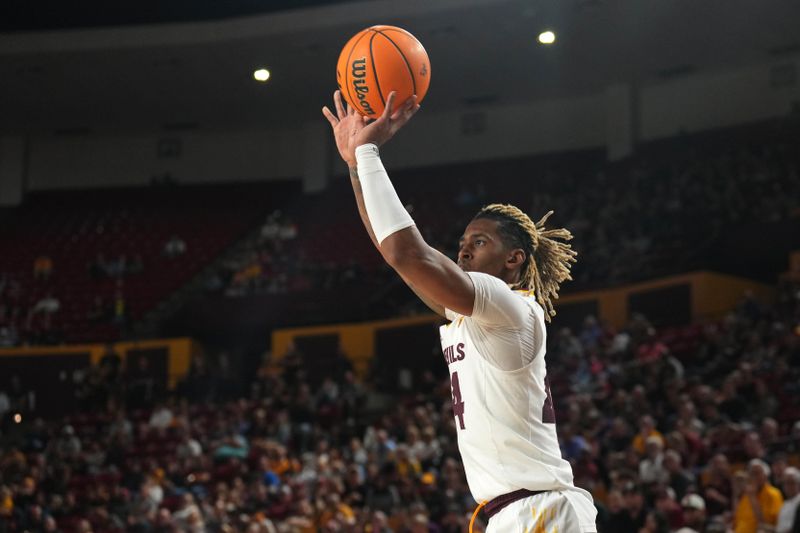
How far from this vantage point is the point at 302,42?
2302 centimetres

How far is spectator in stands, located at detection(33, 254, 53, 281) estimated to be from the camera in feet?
84.3

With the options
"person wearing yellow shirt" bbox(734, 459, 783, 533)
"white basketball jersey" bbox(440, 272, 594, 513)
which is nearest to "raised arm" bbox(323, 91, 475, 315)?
"white basketball jersey" bbox(440, 272, 594, 513)

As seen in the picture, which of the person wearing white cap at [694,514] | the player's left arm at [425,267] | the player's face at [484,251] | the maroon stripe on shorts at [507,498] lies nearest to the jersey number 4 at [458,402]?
the maroon stripe on shorts at [507,498]

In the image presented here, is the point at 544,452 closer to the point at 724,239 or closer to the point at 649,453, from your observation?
the point at 649,453

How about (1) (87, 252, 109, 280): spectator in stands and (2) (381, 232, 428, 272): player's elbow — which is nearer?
(2) (381, 232, 428, 272): player's elbow

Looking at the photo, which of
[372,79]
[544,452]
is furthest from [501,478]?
[372,79]

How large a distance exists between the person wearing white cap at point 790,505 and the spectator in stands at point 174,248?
63.1ft

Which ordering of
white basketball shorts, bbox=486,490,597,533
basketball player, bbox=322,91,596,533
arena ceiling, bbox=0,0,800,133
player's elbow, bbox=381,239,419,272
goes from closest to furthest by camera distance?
player's elbow, bbox=381,239,419,272, basketball player, bbox=322,91,596,533, white basketball shorts, bbox=486,490,597,533, arena ceiling, bbox=0,0,800,133

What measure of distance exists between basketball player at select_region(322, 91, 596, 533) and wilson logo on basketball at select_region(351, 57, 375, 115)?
0.23 ft

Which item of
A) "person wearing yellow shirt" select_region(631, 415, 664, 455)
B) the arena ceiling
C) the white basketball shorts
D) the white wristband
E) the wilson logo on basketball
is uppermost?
the arena ceiling

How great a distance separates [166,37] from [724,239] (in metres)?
11.8

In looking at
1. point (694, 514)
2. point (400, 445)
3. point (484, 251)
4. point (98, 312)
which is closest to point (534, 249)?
point (484, 251)

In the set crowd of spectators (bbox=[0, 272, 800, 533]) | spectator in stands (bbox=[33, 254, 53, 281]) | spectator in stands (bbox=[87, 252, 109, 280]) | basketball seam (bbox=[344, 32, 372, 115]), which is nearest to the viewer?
basketball seam (bbox=[344, 32, 372, 115])

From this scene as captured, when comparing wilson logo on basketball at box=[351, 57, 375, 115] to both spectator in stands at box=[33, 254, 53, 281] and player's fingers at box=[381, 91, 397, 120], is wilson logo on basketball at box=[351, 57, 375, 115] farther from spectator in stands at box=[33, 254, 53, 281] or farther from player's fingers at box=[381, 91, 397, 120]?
spectator in stands at box=[33, 254, 53, 281]
